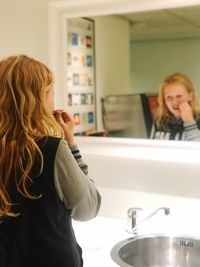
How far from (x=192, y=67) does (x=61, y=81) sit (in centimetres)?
448

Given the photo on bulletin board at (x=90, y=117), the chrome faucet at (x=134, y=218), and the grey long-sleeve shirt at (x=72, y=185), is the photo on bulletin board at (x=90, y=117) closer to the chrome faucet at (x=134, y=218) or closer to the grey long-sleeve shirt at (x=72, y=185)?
the chrome faucet at (x=134, y=218)

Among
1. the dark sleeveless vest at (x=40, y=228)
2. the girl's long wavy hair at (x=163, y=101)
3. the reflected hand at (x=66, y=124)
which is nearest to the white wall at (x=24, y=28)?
the girl's long wavy hair at (x=163, y=101)

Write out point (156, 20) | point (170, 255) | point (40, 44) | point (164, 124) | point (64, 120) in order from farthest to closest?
point (156, 20) → point (164, 124) → point (40, 44) → point (170, 255) → point (64, 120)

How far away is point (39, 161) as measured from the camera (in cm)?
97

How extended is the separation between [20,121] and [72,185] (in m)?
0.20

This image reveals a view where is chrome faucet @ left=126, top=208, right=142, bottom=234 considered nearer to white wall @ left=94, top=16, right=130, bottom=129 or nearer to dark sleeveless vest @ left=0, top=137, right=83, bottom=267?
dark sleeveless vest @ left=0, top=137, right=83, bottom=267

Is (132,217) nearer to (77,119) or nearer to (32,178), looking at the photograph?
(32,178)

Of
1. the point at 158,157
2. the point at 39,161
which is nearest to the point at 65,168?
the point at 39,161

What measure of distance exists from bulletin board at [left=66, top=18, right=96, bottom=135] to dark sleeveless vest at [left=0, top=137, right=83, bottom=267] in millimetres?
1467

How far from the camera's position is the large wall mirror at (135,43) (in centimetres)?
203

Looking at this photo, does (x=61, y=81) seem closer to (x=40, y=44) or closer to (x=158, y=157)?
(x=40, y=44)

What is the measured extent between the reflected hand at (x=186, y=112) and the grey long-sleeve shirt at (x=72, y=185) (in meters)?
1.24

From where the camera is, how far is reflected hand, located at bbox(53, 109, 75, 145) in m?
1.14

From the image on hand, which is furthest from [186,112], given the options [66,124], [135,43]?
[135,43]
